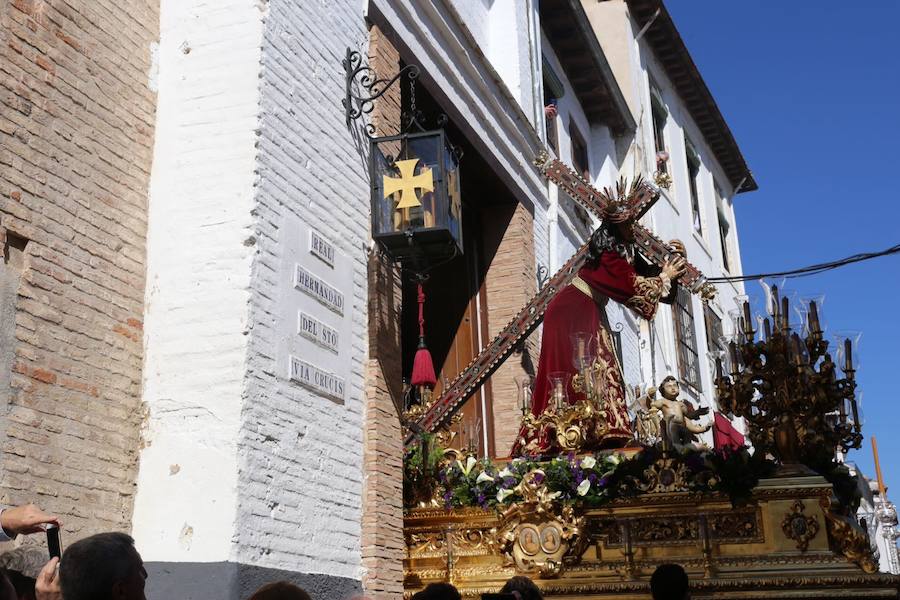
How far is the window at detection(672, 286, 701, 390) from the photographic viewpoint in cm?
2052

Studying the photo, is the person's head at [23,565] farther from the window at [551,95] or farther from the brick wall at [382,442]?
the window at [551,95]

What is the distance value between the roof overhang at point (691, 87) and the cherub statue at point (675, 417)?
1435 centimetres

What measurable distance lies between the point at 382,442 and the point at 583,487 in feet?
5.81

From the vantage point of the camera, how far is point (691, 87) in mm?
24859

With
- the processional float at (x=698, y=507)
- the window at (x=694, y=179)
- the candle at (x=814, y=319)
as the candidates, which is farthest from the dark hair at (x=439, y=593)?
the window at (x=694, y=179)

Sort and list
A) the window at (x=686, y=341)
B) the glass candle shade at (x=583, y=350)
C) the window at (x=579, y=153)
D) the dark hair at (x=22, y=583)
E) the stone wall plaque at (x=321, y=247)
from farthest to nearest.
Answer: the window at (x=686, y=341)
the window at (x=579, y=153)
the glass candle shade at (x=583, y=350)
the stone wall plaque at (x=321, y=247)
the dark hair at (x=22, y=583)

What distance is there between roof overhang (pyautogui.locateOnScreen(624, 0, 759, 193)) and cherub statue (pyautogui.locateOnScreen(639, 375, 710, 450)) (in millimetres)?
14350

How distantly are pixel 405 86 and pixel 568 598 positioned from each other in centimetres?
563

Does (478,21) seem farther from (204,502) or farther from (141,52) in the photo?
(204,502)

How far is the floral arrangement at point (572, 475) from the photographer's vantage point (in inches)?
329

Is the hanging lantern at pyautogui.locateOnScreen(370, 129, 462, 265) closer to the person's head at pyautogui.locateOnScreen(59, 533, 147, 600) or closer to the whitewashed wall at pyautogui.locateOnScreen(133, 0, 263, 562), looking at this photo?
the whitewashed wall at pyautogui.locateOnScreen(133, 0, 263, 562)

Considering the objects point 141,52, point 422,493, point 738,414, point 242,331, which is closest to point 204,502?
point 242,331

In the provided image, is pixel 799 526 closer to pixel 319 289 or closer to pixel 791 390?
pixel 791 390

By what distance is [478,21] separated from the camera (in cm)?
1477
